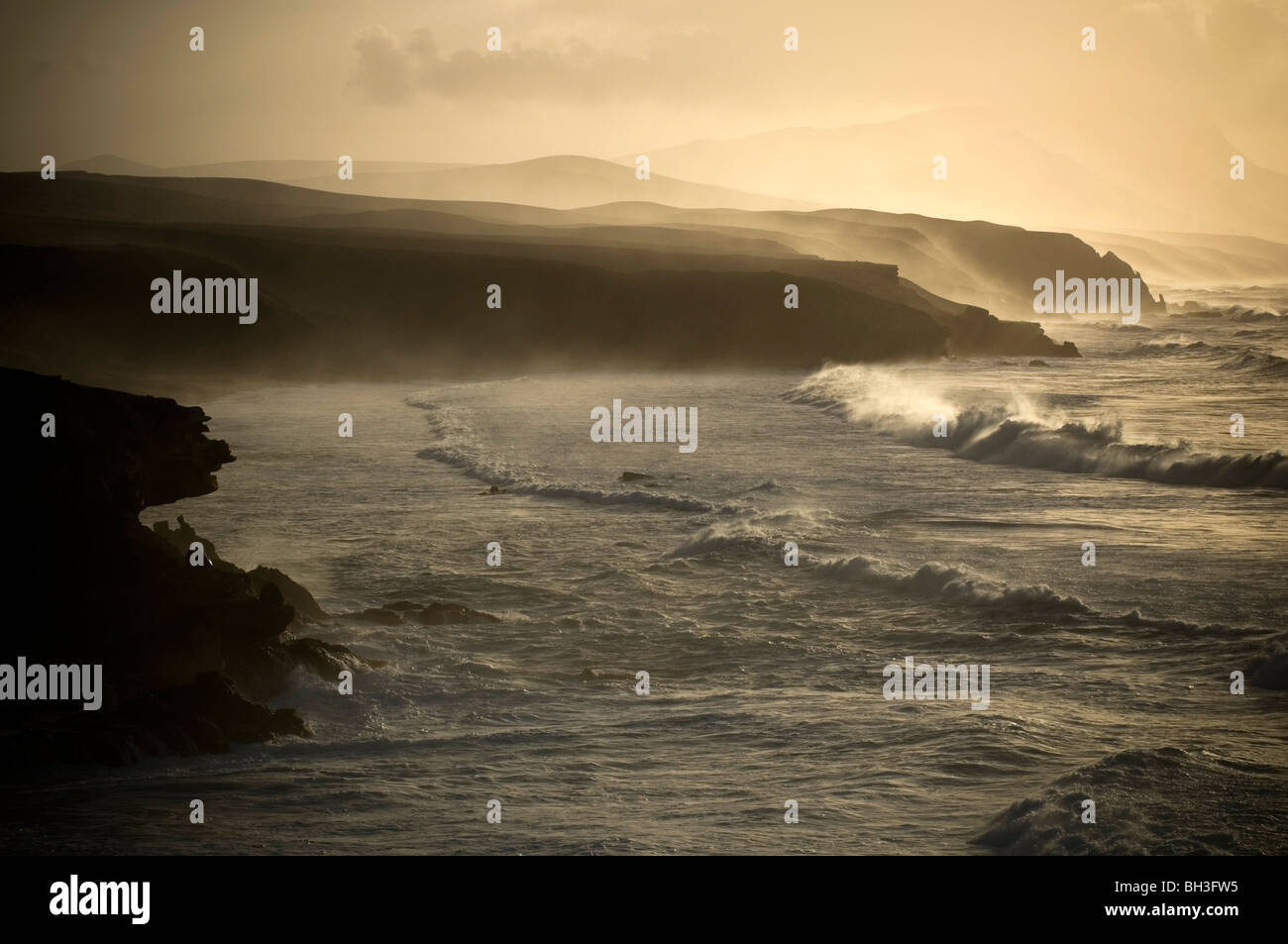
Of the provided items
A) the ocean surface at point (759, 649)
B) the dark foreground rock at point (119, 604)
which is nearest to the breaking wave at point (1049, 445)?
the ocean surface at point (759, 649)

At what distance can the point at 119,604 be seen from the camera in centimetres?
1455

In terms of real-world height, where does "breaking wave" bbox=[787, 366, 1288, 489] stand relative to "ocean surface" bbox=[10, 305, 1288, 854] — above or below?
above

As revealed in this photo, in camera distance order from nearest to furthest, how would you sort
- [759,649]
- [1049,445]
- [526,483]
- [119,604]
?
[119,604], [759,649], [526,483], [1049,445]

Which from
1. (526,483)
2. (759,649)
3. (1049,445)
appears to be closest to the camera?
(759,649)

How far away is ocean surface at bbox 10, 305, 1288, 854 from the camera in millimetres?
11023

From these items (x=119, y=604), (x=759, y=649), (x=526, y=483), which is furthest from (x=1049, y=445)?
(x=119, y=604)

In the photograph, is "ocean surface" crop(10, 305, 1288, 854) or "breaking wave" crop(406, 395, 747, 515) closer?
"ocean surface" crop(10, 305, 1288, 854)

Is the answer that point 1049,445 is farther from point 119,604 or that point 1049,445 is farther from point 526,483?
point 119,604

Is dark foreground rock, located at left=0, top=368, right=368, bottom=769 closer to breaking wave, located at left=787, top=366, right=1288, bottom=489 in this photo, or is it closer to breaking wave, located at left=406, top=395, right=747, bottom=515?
breaking wave, located at left=406, top=395, right=747, bottom=515

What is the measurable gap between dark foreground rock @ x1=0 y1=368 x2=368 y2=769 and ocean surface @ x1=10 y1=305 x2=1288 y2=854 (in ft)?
1.76

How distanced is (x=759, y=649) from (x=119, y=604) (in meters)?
8.25

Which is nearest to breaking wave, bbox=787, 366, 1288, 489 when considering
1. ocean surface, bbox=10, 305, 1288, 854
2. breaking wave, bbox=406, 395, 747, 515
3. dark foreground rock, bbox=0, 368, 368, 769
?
ocean surface, bbox=10, 305, 1288, 854
